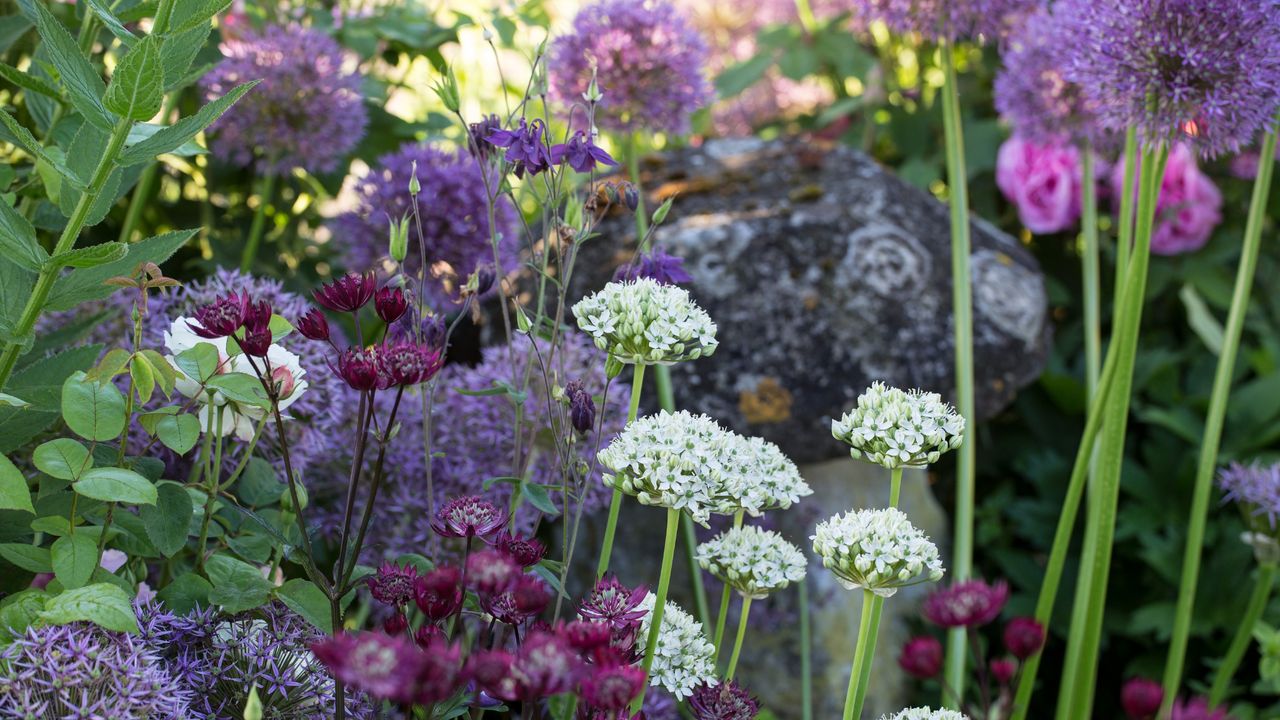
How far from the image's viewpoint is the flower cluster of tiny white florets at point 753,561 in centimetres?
117

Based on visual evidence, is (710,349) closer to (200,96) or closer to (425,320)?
(425,320)

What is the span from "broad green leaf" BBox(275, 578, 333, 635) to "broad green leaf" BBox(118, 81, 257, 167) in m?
0.45

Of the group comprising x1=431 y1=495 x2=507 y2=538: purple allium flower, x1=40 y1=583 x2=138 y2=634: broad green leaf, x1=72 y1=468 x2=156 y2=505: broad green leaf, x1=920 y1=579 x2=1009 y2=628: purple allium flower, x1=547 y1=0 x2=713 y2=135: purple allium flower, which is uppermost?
x1=547 y1=0 x2=713 y2=135: purple allium flower

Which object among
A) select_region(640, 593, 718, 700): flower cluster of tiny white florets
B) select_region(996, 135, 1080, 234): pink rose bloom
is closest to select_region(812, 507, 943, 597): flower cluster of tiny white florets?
select_region(640, 593, 718, 700): flower cluster of tiny white florets

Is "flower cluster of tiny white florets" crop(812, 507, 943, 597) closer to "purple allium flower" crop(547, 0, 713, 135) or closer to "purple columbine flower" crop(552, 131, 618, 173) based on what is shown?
"purple columbine flower" crop(552, 131, 618, 173)

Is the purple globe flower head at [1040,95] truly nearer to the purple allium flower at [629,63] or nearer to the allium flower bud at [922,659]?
the purple allium flower at [629,63]

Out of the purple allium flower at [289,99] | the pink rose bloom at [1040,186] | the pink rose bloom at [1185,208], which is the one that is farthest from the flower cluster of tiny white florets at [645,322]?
the pink rose bloom at [1185,208]

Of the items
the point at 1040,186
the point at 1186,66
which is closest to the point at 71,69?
the point at 1186,66

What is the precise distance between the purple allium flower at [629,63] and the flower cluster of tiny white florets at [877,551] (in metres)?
1.13

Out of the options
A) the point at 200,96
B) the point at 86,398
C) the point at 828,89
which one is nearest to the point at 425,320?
the point at 86,398

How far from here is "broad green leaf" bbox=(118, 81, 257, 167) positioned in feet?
3.47

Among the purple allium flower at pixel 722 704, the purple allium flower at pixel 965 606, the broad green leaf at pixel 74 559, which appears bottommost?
the purple allium flower at pixel 722 704

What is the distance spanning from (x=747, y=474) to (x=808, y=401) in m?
1.11

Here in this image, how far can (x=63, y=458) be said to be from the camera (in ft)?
3.54
